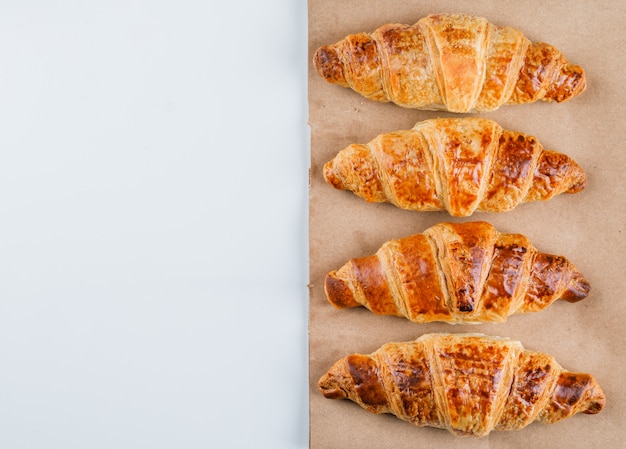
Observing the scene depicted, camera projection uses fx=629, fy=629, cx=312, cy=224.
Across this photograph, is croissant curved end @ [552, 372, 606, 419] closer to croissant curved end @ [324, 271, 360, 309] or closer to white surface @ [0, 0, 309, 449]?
croissant curved end @ [324, 271, 360, 309]

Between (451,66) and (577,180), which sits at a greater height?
(451,66)

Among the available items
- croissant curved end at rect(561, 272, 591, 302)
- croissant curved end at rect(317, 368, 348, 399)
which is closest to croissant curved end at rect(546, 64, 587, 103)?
croissant curved end at rect(561, 272, 591, 302)

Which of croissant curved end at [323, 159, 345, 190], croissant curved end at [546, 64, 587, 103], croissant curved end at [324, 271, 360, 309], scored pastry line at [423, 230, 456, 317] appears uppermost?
croissant curved end at [546, 64, 587, 103]

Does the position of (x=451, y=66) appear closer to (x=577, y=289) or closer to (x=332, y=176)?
(x=332, y=176)

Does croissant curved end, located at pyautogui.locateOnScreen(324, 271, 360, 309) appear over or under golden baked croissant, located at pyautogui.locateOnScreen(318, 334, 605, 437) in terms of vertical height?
over

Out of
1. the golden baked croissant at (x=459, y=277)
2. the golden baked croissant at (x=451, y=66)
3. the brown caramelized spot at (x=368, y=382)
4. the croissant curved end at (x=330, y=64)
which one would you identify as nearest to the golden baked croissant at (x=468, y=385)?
the brown caramelized spot at (x=368, y=382)

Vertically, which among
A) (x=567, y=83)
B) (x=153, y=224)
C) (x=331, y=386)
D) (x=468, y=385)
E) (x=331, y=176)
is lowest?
(x=331, y=386)

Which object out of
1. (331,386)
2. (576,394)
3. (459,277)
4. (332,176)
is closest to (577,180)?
(459,277)
